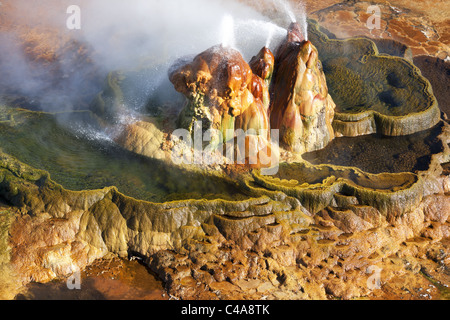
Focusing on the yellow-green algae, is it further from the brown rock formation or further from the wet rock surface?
the brown rock formation

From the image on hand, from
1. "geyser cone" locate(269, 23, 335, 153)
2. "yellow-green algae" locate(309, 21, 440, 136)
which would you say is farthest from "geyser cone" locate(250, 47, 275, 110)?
"yellow-green algae" locate(309, 21, 440, 136)

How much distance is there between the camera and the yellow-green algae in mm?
9195

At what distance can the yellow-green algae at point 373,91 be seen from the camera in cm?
920

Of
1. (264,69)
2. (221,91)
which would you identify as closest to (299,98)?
(264,69)

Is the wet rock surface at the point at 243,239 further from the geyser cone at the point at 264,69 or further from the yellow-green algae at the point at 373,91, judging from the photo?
the yellow-green algae at the point at 373,91

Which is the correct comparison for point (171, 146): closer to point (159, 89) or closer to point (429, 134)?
point (159, 89)

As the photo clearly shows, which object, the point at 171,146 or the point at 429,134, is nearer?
the point at 171,146

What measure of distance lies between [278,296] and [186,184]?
8.17ft

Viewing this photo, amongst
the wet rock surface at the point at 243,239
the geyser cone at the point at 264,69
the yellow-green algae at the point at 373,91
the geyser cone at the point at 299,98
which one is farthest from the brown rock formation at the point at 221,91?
the yellow-green algae at the point at 373,91

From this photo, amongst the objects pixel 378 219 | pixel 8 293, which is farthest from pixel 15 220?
pixel 378 219

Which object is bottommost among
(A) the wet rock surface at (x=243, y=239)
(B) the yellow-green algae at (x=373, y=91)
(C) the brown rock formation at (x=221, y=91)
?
(A) the wet rock surface at (x=243, y=239)

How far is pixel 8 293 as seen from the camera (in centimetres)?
620

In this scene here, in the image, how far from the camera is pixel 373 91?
10078 millimetres

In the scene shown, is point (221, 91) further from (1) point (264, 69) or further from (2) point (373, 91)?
(2) point (373, 91)
